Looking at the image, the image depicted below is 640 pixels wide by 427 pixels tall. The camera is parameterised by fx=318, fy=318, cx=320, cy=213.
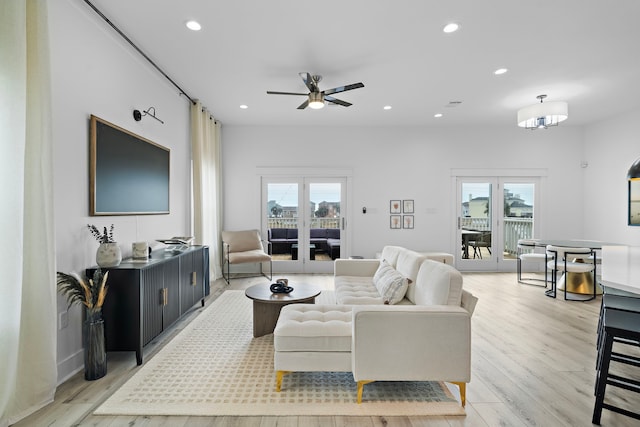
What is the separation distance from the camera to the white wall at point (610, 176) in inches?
221

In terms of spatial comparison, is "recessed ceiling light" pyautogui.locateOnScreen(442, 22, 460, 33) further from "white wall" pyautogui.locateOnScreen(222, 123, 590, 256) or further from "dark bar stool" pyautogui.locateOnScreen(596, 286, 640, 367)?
"white wall" pyautogui.locateOnScreen(222, 123, 590, 256)

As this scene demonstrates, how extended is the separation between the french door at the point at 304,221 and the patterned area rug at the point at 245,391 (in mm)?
3704

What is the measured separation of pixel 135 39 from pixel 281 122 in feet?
10.5

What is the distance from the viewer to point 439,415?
2.01m

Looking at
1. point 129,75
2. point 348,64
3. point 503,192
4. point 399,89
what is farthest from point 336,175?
point 129,75

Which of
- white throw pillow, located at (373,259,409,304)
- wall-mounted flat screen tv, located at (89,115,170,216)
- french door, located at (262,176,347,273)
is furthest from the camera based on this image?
french door, located at (262,176,347,273)

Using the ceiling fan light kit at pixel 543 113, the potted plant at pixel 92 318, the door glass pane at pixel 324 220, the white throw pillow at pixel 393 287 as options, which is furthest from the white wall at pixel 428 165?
the potted plant at pixel 92 318

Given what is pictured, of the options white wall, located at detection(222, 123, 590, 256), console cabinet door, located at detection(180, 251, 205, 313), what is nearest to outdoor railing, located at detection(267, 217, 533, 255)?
white wall, located at detection(222, 123, 590, 256)

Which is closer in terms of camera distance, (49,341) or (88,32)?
(49,341)

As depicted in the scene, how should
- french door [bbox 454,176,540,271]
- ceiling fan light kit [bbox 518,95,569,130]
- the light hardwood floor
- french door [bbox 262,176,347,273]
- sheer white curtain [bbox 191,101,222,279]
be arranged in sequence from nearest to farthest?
the light hardwood floor
ceiling fan light kit [bbox 518,95,569,130]
sheer white curtain [bbox 191,101,222,279]
french door [bbox 262,176,347,273]
french door [bbox 454,176,540,271]

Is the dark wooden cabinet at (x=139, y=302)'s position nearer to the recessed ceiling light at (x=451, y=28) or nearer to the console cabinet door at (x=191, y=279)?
the console cabinet door at (x=191, y=279)

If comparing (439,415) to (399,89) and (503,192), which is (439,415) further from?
(503,192)

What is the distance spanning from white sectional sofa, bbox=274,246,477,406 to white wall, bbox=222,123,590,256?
4.17m

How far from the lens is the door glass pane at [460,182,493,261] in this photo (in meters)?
6.76
